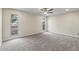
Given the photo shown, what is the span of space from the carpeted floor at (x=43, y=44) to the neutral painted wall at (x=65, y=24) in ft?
0.58

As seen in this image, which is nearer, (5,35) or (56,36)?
(5,35)

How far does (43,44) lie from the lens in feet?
7.64

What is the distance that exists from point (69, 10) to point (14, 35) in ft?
5.51

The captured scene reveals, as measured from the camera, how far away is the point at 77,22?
233 cm

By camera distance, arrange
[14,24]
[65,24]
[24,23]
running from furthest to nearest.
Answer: [65,24] < [24,23] < [14,24]

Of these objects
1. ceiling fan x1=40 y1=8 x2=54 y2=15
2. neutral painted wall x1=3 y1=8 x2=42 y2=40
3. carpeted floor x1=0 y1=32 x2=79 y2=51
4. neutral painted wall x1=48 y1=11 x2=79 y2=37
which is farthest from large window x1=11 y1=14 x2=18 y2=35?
neutral painted wall x1=48 y1=11 x2=79 y2=37

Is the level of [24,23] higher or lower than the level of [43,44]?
higher

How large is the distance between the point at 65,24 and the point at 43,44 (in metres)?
0.93

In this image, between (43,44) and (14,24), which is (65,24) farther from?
(14,24)

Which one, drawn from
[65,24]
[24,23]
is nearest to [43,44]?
[24,23]
